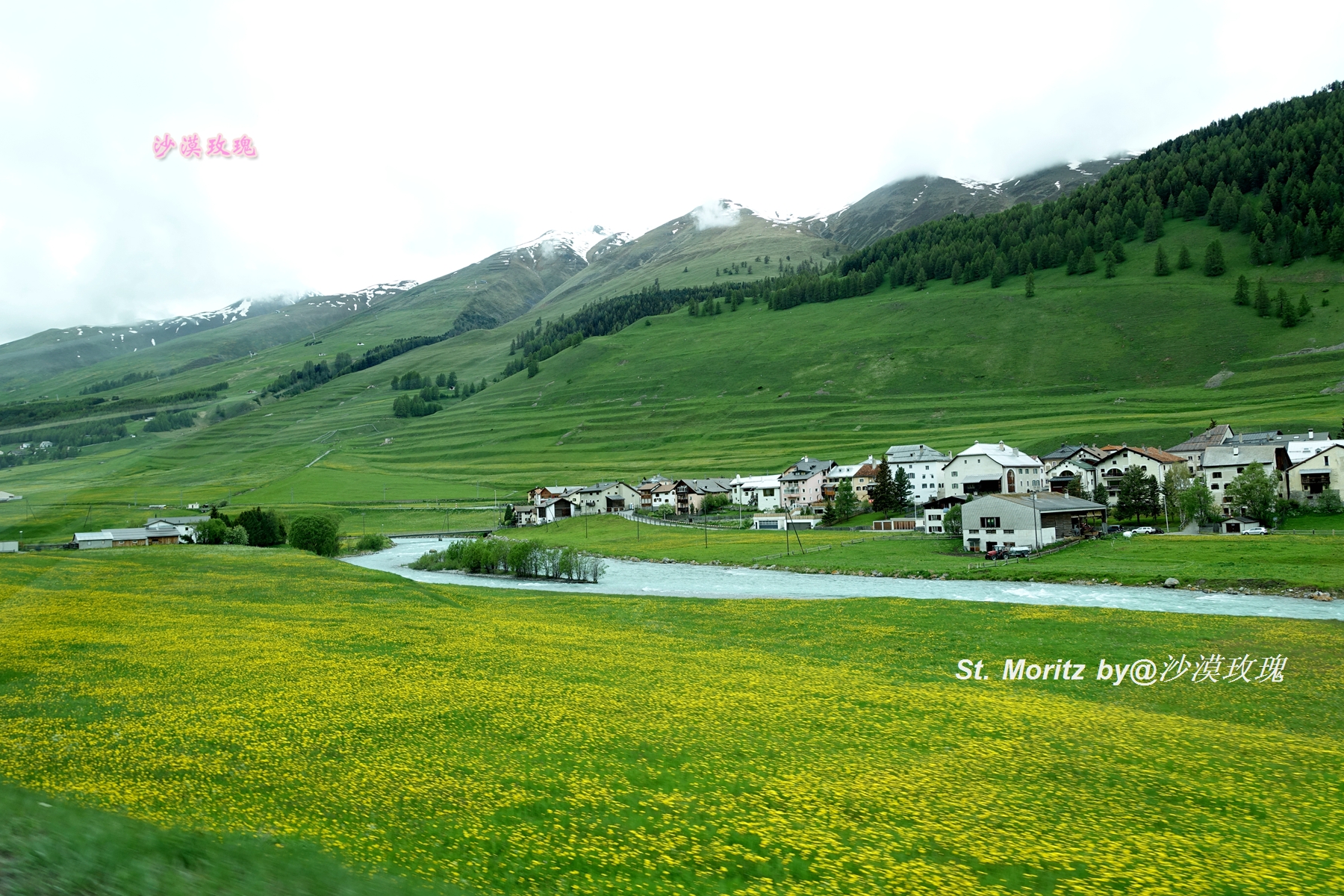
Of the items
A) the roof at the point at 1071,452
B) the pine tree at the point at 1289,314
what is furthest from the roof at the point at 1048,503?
the pine tree at the point at 1289,314

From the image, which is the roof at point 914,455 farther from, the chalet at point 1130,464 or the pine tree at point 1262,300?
the pine tree at point 1262,300

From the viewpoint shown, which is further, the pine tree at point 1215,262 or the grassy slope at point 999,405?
the pine tree at point 1215,262

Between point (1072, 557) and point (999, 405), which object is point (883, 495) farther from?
point (999, 405)

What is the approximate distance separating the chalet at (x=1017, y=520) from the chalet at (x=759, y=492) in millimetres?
54416

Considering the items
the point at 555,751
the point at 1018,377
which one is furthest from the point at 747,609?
the point at 1018,377

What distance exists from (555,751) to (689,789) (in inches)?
143

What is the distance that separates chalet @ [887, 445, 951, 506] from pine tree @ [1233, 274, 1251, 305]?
11114cm

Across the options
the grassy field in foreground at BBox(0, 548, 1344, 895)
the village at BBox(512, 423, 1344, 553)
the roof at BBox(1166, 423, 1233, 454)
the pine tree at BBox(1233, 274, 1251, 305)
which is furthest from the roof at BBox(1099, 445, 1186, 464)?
the pine tree at BBox(1233, 274, 1251, 305)

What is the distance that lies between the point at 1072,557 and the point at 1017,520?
9.34m

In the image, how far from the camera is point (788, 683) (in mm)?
23688

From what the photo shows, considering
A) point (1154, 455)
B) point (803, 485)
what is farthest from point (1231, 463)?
point (803, 485)

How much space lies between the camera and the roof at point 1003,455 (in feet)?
344

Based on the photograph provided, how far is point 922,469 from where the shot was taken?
411ft

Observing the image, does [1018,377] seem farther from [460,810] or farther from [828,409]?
[460,810]
